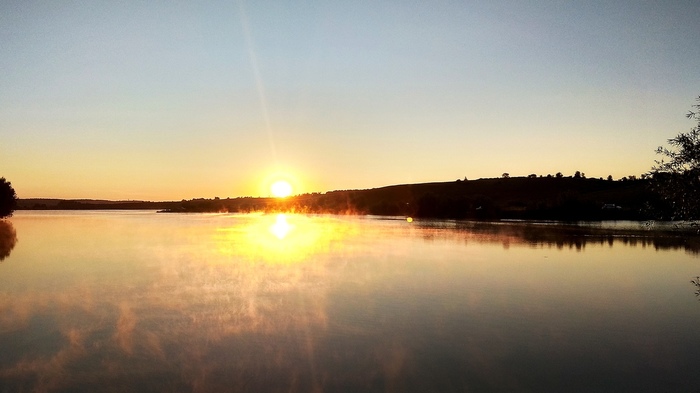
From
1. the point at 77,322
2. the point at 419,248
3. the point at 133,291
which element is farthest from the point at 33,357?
the point at 419,248

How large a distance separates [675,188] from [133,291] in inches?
860

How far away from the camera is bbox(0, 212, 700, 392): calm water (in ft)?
36.8

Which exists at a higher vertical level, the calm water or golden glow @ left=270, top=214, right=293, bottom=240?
golden glow @ left=270, top=214, right=293, bottom=240

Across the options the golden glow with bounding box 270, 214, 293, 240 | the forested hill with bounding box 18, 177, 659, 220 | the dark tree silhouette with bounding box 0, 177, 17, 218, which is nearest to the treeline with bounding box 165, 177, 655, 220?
the forested hill with bounding box 18, 177, 659, 220

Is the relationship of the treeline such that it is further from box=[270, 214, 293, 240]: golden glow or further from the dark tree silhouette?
the dark tree silhouette

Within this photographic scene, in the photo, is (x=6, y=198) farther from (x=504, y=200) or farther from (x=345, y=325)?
(x=504, y=200)

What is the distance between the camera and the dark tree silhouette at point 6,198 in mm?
79688

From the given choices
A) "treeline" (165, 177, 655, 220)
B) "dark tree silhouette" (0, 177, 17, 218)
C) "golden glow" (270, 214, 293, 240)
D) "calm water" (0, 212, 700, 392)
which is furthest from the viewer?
"treeline" (165, 177, 655, 220)

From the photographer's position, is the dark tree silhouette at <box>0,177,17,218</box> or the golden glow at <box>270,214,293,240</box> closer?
the golden glow at <box>270,214,293,240</box>

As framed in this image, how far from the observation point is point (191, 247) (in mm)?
39969

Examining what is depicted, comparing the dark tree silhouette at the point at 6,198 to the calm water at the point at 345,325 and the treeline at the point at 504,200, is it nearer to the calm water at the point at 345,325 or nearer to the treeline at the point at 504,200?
the calm water at the point at 345,325

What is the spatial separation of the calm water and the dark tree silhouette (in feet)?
195

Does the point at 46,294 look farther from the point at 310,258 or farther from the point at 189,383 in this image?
the point at 310,258

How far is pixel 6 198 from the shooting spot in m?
80.3
